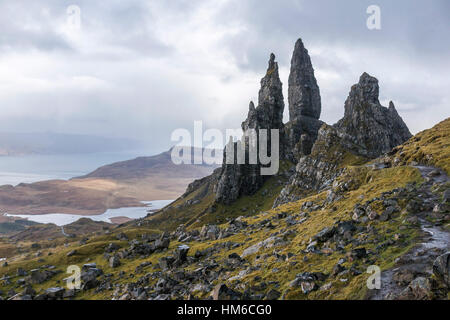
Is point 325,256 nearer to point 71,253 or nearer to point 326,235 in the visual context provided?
point 326,235

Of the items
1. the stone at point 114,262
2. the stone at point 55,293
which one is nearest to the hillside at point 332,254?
the stone at point 55,293

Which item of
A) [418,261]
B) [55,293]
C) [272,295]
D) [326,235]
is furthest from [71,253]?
[418,261]

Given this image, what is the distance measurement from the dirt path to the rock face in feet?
419

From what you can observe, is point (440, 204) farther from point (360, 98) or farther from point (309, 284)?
point (360, 98)

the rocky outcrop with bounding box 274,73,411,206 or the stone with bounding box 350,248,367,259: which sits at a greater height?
the rocky outcrop with bounding box 274,73,411,206

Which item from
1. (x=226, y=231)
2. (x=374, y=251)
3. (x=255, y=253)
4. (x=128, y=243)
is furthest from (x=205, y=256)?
(x=128, y=243)

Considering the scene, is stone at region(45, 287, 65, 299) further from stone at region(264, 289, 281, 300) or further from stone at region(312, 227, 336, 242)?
stone at region(312, 227, 336, 242)

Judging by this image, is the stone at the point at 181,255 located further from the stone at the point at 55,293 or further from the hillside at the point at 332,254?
the stone at the point at 55,293

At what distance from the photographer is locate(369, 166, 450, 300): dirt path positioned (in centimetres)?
2291

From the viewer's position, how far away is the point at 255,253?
4881 centimetres

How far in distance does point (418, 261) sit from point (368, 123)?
147 m

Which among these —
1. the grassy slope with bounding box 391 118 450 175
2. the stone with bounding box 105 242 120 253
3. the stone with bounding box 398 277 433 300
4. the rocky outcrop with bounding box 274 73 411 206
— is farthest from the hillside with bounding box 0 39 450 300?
the rocky outcrop with bounding box 274 73 411 206

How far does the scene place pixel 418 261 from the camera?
2562 centimetres
